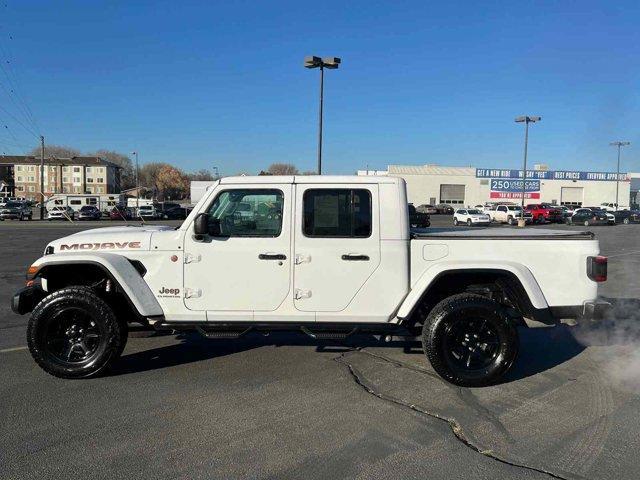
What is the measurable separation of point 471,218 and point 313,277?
41525mm

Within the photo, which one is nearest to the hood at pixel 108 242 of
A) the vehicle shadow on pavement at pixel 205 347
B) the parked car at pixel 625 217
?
the vehicle shadow on pavement at pixel 205 347

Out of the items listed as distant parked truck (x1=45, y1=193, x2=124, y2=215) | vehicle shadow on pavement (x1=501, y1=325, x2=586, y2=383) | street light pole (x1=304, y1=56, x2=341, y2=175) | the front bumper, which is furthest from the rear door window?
distant parked truck (x1=45, y1=193, x2=124, y2=215)

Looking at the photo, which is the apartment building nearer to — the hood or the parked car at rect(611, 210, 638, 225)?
the parked car at rect(611, 210, 638, 225)

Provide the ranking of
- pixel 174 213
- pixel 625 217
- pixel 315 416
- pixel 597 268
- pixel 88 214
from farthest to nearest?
pixel 174 213 → pixel 88 214 → pixel 625 217 → pixel 597 268 → pixel 315 416

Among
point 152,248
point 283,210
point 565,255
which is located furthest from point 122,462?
point 565,255

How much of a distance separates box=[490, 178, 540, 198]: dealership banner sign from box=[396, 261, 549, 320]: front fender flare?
78.5 m

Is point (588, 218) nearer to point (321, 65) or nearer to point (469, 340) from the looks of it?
point (321, 65)

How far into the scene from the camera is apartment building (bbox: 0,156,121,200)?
123250 mm

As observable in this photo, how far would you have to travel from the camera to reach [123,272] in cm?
498

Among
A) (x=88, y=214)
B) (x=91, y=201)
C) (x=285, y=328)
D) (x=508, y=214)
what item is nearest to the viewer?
(x=285, y=328)

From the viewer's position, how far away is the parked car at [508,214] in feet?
157

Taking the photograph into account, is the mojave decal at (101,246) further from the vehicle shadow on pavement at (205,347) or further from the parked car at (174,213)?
the parked car at (174,213)

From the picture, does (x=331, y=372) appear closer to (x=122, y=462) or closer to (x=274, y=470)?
(x=274, y=470)

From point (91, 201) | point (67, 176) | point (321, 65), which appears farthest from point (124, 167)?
point (321, 65)
